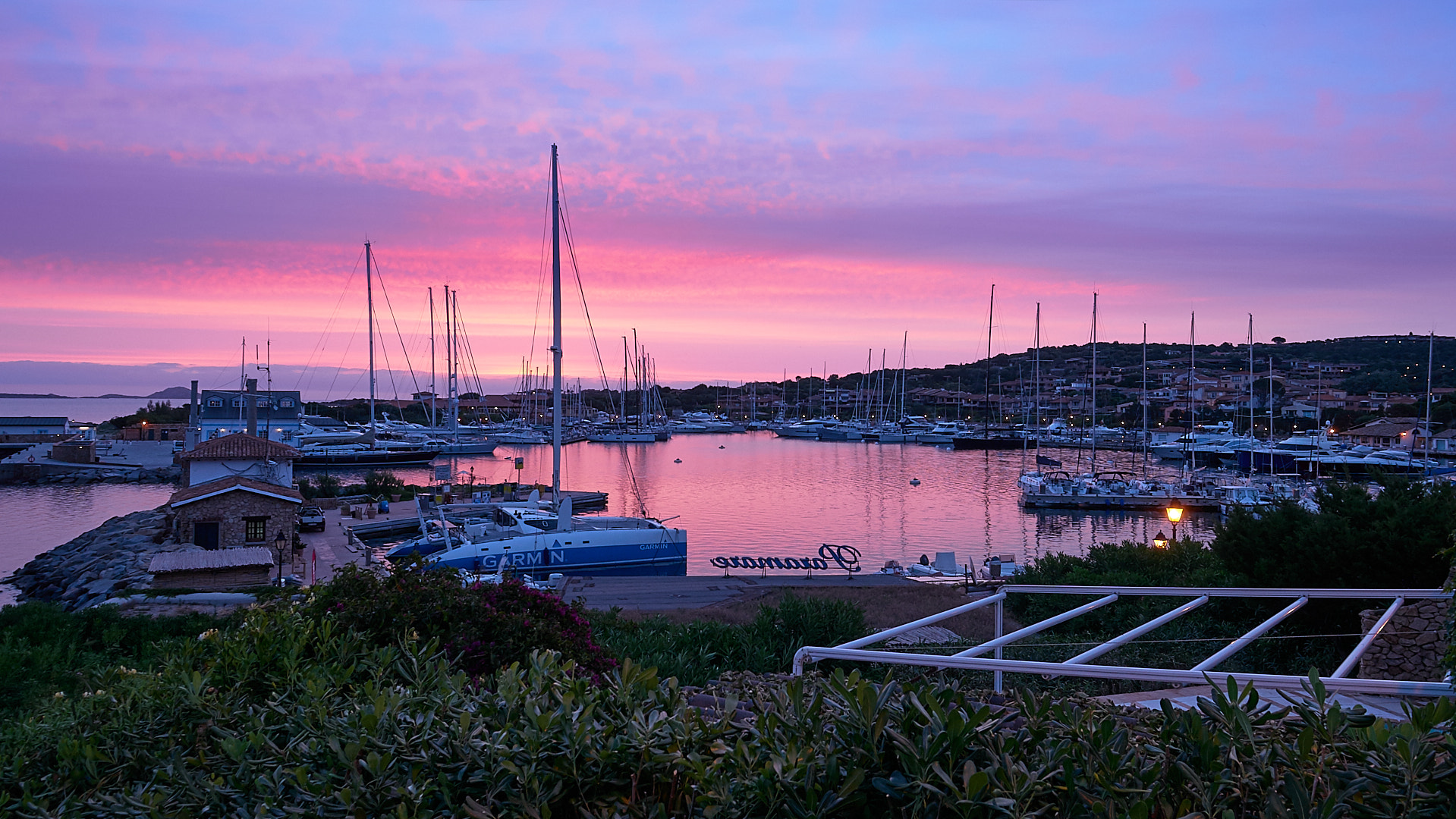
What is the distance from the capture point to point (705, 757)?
9.01 ft

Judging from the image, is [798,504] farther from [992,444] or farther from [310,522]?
[992,444]

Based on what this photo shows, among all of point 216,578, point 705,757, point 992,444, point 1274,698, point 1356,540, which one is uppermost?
point 705,757

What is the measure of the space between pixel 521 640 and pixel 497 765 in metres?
3.43

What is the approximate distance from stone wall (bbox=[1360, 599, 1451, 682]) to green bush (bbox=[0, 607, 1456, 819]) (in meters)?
5.45

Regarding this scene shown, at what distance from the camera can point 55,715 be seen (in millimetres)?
3879

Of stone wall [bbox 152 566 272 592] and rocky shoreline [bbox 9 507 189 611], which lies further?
rocky shoreline [bbox 9 507 189 611]

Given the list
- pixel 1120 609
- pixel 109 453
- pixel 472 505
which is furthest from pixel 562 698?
pixel 109 453

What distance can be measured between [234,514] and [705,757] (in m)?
26.3

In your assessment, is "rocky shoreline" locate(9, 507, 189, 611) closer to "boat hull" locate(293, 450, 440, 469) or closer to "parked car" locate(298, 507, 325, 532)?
"parked car" locate(298, 507, 325, 532)

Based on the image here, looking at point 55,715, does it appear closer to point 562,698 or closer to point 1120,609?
point 562,698

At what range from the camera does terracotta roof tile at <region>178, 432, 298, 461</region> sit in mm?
28938

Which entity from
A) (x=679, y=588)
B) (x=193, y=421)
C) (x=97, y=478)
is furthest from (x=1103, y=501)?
(x=97, y=478)

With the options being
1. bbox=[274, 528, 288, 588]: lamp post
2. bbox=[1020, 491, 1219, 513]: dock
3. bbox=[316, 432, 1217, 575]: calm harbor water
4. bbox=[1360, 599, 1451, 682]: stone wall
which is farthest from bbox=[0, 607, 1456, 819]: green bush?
bbox=[1020, 491, 1219, 513]: dock

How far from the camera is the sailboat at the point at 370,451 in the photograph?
63031 millimetres
